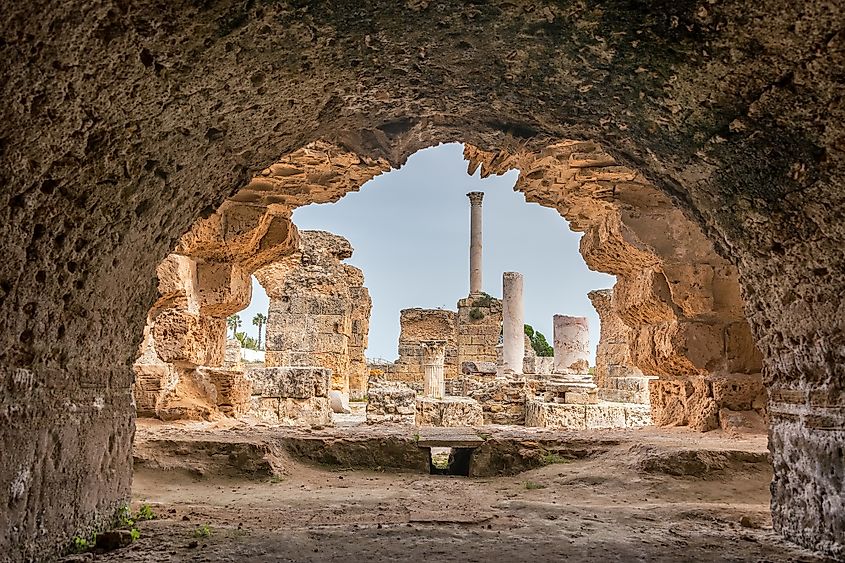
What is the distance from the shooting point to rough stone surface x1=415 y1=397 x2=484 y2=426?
9914 mm

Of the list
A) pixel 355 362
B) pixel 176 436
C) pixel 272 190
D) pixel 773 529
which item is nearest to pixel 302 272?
pixel 355 362

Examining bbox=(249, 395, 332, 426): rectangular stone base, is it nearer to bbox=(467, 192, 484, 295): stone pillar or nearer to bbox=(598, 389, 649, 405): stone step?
bbox=(598, 389, 649, 405): stone step

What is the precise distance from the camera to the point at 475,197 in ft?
90.2

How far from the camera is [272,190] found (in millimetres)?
6918

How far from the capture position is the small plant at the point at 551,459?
19.6 ft

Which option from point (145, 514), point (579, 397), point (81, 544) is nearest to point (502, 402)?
point (579, 397)

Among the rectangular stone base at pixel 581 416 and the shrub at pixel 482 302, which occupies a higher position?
the shrub at pixel 482 302

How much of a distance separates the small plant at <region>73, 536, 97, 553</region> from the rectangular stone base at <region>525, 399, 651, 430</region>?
7.83 m

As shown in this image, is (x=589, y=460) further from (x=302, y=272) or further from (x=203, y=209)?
(x=302, y=272)

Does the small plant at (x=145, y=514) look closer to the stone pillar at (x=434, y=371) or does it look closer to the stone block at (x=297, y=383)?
the stone block at (x=297, y=383)

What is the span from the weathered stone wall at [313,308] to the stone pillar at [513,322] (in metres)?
9.48

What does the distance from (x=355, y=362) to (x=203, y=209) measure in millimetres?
13417

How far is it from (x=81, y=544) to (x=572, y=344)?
22717mm

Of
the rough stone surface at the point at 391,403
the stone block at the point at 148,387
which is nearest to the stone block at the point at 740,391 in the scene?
the rough stone surface at the point at 391,403
